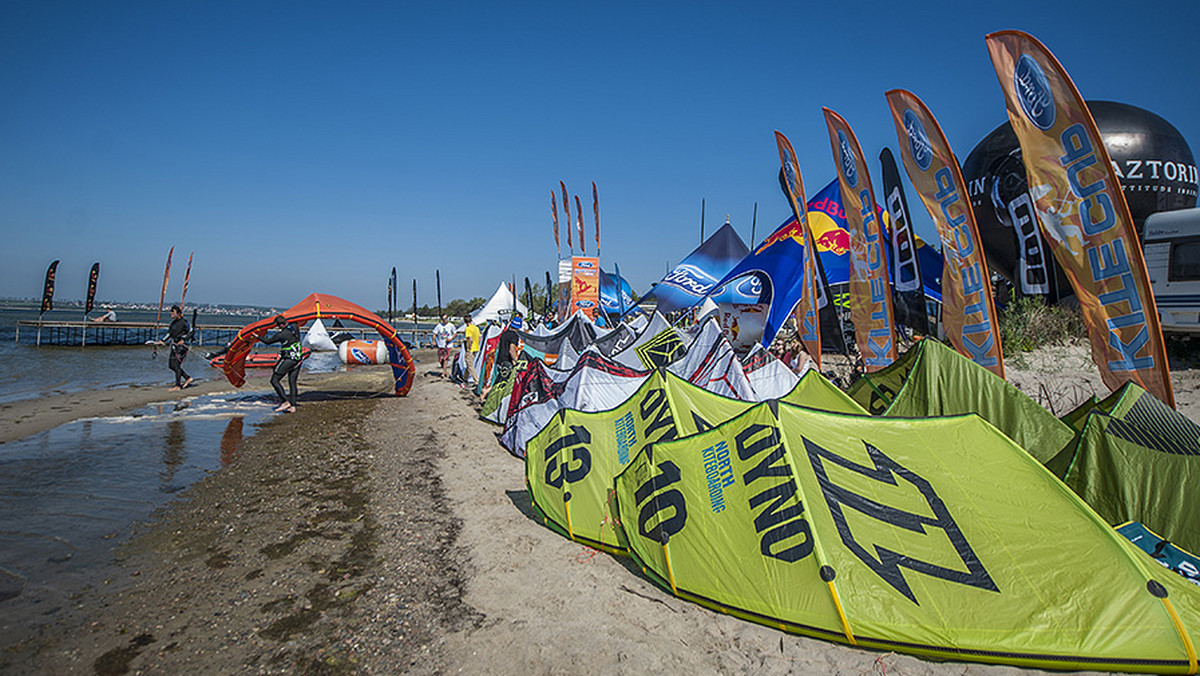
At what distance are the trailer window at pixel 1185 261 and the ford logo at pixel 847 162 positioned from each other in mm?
8437

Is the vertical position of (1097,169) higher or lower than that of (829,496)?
higher

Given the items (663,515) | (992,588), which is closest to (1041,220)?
(992,588)

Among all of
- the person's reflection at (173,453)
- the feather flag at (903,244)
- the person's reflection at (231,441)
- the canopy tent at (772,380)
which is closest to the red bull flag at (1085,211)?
the feather flag at (903,244)

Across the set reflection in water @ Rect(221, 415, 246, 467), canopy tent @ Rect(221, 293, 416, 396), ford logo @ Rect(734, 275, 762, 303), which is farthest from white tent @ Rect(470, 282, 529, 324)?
reflection in water @ Rect(221, 415, 246, 467)

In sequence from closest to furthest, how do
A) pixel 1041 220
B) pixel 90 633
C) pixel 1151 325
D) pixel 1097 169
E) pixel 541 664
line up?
pixel 541 664, pixel 90 633, pixel 1151 325, pixel 1097 169, pixel 1041 220

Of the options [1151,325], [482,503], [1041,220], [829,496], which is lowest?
[482,503]

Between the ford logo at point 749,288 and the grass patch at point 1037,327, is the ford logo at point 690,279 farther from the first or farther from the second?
the grass patch at point 1037,327

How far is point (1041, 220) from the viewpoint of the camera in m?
6.12

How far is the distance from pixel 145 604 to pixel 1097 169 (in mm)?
9049

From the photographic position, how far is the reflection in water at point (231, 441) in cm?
808

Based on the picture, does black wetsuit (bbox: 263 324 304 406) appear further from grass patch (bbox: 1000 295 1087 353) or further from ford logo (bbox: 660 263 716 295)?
grass patch (bbox: 1000 295 1087 353)

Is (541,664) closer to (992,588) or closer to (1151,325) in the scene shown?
(992,588)

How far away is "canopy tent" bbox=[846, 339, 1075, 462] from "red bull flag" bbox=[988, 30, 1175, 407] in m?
1.00

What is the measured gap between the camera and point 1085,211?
5.71 m
